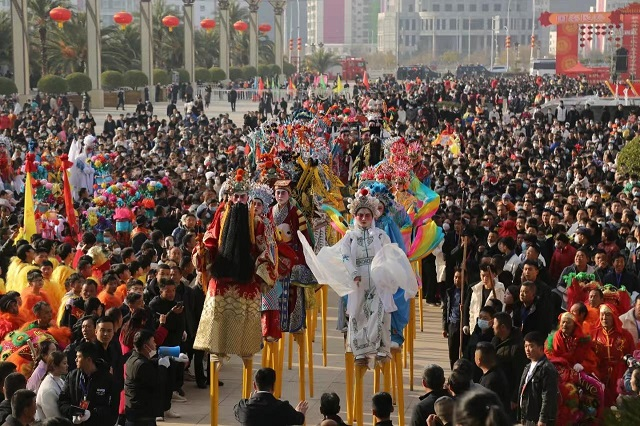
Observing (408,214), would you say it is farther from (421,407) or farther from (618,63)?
(618,63)

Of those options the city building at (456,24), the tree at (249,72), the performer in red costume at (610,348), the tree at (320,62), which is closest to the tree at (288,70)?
the tree at (320,62)

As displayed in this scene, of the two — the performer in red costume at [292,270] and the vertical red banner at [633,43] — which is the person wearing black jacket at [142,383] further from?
the vertical red banner at [633,43]

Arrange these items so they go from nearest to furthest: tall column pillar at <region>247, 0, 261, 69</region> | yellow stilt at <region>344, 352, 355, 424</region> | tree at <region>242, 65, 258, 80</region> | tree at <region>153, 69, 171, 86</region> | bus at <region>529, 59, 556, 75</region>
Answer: yellow stilt at <region>344, 352, 355, 424</region>
tree at <region>153, 69, 171, 86</region>
tree at <region>242, 65, 258, 80</region>
tall column pillar at <region>247, 0, 261, 69</region>
bus at <region>529, 59, 556, 75</region>

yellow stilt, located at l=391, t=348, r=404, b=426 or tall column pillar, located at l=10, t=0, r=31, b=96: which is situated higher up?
tall column pillar, located at l=10, t=0, r=31, b=96

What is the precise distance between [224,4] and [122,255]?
5756 centimetres

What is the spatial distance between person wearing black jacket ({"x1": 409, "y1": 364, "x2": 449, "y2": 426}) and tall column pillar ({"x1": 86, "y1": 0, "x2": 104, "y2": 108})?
44642mm

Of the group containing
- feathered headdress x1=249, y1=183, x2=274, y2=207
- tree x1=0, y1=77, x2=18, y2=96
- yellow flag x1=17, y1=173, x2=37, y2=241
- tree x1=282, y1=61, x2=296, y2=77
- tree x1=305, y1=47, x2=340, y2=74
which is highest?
tree x1=305, y1=47, x2=340, y2=74

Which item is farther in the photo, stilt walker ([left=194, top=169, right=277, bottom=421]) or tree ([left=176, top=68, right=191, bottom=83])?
tree ([left=176, top=68, right=191, bottom=83])

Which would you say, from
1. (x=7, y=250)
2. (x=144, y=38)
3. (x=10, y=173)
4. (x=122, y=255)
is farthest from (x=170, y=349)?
(x=144, y=38)

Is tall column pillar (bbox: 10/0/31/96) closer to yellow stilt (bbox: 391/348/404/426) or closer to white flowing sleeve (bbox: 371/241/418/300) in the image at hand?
yellow stilt (bbox: 391/348/404/426)

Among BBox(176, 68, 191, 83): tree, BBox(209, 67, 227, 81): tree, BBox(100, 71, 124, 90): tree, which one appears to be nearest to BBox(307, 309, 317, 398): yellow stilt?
BBox(100, 71, 124, 90): tree

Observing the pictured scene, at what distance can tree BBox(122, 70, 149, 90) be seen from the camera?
5628cm

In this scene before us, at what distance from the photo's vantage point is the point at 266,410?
7.91 metres

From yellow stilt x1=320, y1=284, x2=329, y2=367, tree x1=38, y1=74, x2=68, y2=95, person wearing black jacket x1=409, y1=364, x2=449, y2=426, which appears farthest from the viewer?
tree x1=38, y1=74, x2=68, y2=95
